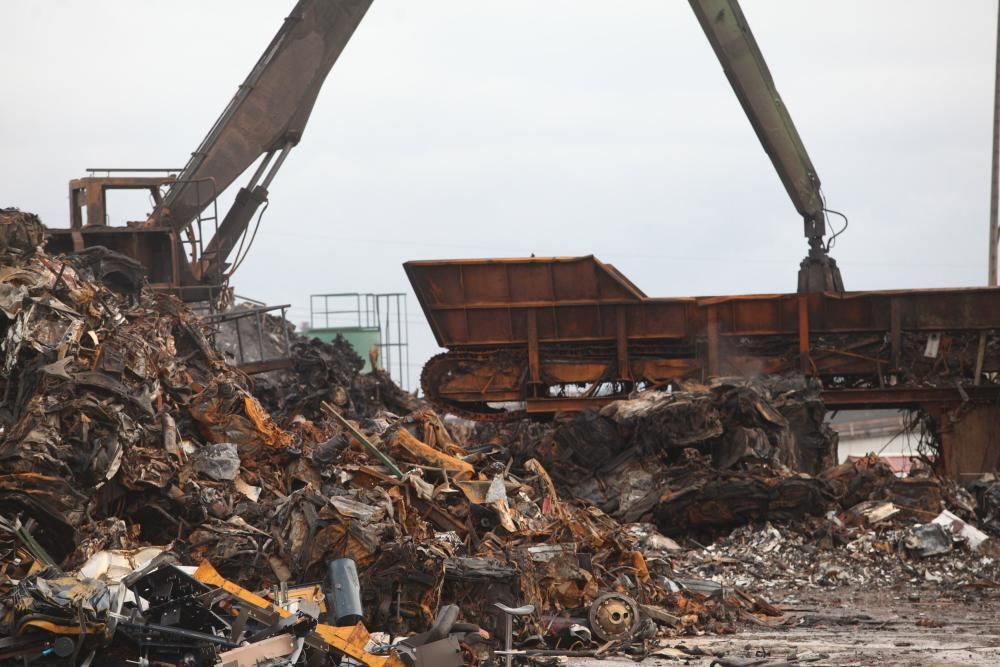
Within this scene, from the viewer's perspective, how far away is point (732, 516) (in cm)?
1304

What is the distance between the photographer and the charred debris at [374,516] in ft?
22.2

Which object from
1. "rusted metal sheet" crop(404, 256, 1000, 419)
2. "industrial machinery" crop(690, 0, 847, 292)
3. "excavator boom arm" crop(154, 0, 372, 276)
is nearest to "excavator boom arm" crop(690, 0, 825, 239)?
"industrial machinery" crop(690, 0, 847, 292)

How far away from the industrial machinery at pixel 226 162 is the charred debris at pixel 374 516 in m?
1.94

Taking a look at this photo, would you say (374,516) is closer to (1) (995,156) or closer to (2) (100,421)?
(2) (100,421)

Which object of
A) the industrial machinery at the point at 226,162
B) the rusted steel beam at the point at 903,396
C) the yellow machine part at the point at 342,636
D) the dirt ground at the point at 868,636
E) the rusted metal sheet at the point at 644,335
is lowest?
the dirt ground at the point at 868,636

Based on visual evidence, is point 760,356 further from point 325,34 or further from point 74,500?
point 74,500

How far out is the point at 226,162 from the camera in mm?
18297

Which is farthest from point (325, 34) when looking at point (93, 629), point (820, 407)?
point (93, 629)

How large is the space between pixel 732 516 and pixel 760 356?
466 cm

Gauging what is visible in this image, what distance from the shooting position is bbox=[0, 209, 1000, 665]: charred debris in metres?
6.78

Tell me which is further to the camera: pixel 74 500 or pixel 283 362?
pixel 283 362

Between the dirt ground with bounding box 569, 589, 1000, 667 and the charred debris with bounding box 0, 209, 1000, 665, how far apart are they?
300 millimetres

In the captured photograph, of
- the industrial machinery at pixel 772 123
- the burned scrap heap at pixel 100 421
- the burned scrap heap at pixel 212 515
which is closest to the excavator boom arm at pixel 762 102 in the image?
the industrial machinery at pixel 772 123

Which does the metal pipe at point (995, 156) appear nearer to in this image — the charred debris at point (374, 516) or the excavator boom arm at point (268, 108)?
the charred debris at point (374, 516)
